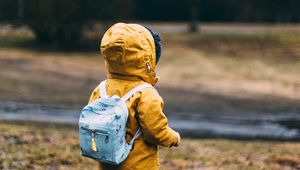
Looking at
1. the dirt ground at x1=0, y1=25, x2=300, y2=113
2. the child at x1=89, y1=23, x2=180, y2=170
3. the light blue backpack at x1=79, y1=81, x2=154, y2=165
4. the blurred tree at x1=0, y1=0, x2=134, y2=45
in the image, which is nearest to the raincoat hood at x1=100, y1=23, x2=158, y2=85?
the child at x1=89, y1=23, x2=180, y2=170

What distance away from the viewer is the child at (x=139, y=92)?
3965 millimetres

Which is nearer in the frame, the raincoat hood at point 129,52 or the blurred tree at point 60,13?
the raincoat hood at point 129,52

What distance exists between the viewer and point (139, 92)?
4.01 meters

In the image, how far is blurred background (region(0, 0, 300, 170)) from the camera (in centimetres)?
823

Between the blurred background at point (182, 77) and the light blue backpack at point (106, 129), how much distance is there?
3.09m

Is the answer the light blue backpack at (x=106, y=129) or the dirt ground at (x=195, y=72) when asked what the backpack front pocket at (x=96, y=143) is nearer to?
the light blue backpack at (x=106, y=129)

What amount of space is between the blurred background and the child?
311 centimetres

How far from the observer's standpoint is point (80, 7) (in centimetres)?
2323

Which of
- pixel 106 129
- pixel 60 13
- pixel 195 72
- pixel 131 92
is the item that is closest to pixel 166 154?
pixel 131 92

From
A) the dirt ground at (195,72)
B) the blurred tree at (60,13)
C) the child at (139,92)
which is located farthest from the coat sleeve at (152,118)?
the blurred tree at (60,13)

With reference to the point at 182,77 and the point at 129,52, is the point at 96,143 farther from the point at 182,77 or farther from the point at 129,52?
the point at 182,77

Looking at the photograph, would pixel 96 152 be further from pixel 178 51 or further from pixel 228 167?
pixel 178 51

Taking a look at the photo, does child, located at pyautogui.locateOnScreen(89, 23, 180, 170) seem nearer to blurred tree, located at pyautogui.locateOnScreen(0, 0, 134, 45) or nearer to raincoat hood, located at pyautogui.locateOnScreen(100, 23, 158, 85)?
raincoat hood, located at pyautogui.locateOnScreen(100, 23, 158, 85)

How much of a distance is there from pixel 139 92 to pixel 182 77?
1550 centimetres
